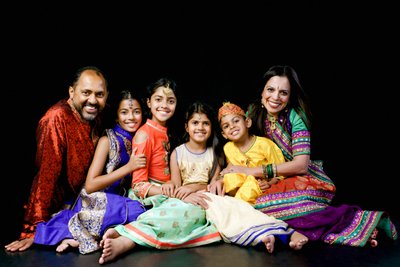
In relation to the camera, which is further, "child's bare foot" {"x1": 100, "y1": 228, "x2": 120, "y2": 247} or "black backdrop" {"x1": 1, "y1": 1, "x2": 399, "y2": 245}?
"black backdrop" {"x1": 1, "y1": 1, "x2": 399, "y2": 245}

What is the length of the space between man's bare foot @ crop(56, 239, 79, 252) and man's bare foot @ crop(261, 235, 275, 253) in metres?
1.18

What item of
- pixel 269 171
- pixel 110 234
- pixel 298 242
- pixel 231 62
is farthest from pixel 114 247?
pixel 231 62

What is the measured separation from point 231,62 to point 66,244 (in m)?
2.33

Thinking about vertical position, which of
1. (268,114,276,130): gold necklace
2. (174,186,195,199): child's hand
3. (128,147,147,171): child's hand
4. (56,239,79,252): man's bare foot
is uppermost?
(268,114,276,130): gold necklace

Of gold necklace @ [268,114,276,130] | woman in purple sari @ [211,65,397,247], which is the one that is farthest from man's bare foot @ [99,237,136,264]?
gold necklace @ [268,114,276,130]

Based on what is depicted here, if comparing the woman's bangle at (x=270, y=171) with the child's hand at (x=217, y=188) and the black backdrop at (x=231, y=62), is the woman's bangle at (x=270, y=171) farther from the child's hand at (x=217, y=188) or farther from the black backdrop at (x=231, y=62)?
the black backdrop at (x=231, y=62)

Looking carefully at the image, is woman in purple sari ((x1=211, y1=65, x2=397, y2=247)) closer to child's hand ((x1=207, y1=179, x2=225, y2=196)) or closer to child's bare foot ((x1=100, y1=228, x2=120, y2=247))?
child's hand ((x1=207, y1=179, x2=225, y2=196))

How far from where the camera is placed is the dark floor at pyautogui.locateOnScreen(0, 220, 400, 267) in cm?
221

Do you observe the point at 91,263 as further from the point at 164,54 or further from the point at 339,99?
the point at 339,99

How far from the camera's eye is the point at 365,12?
3947mm

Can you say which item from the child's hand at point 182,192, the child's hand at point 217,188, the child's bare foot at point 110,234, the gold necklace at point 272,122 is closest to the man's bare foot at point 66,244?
the child's bare foot at point 110,234

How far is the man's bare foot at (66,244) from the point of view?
2.44 metres

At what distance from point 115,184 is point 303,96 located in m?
1.60

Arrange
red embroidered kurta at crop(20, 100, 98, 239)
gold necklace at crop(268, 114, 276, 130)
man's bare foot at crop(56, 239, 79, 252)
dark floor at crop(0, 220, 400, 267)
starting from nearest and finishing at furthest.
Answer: dark floor at crop(0, 220, 400, 267) → man's bare foot at crop(56, 239, 79, 252) → red embroidered kurta at crop(20, 100, 98, 239) → gold necklace at crop(268, 114, 276, 130)
